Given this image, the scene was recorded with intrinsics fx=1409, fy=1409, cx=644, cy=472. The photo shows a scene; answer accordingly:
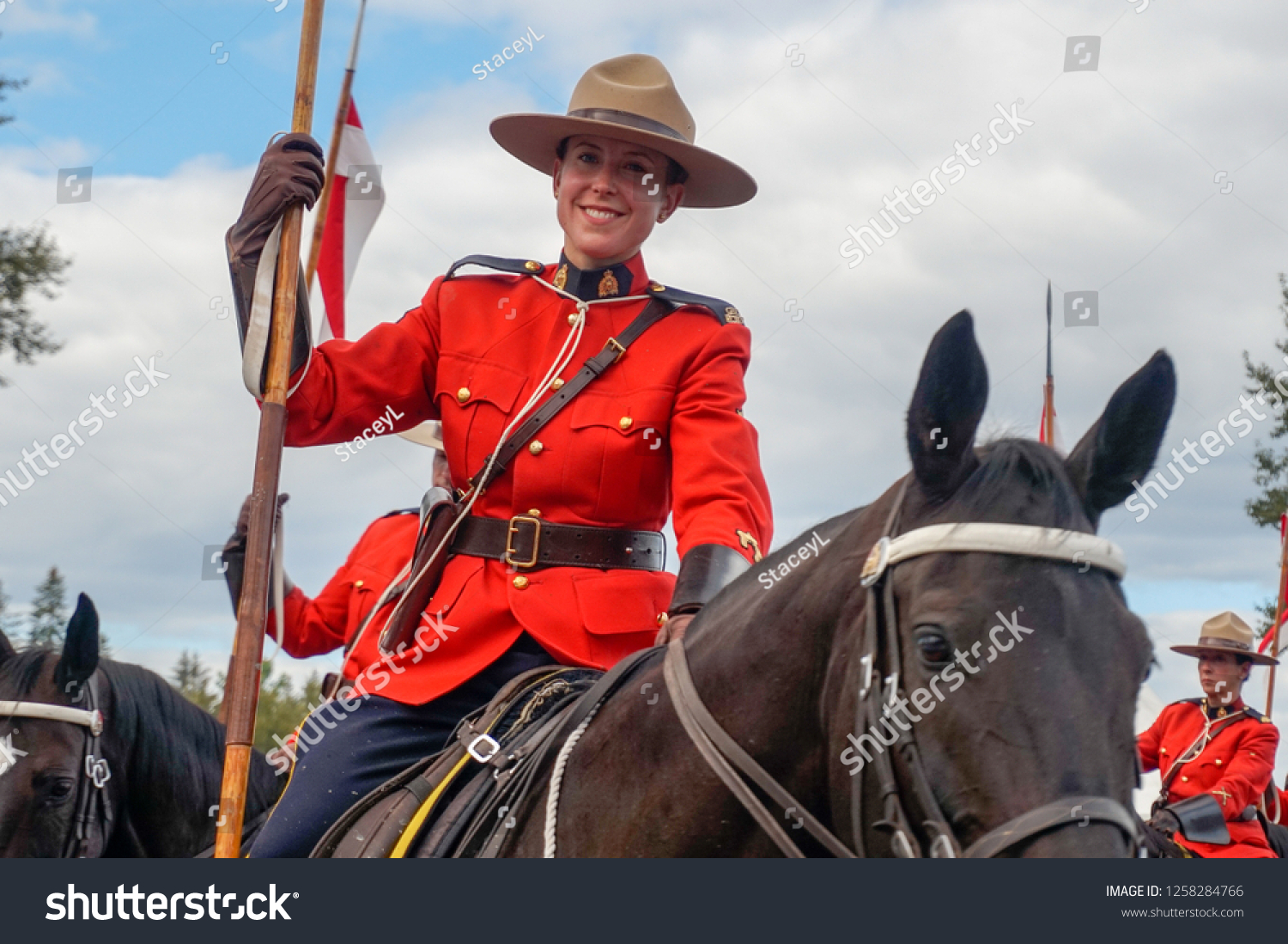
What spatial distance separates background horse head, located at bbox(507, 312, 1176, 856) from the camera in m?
2.25

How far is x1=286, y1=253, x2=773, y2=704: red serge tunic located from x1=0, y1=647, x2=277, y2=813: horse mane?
78.9 inches

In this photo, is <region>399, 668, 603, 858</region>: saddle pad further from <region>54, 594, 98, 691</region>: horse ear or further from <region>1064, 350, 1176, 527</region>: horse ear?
<region>54, 594, 98, 691</region>: horse ear

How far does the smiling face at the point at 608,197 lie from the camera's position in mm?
4039

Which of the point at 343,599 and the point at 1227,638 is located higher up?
the point at 1227,638

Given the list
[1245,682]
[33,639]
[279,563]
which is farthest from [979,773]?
[1245,682]

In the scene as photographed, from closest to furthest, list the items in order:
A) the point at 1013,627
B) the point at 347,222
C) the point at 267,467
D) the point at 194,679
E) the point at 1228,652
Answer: the point at 1013,627 → the point at 267,467 → the point at 347,222 → the point at 1228,652 → the point at 194,679

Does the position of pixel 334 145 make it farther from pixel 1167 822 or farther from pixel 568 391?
pixel 1167 822

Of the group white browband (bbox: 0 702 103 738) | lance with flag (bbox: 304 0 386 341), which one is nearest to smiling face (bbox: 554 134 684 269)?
white browband (bbox: 0 702 103 738)

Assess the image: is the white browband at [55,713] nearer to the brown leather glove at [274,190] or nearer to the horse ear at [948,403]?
the brown leather glove at [274,190]

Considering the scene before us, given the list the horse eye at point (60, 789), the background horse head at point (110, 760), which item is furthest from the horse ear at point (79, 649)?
the horse eye at point (60, 789)

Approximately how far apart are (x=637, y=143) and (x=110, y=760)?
345 cm

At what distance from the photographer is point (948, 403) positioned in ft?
8.46

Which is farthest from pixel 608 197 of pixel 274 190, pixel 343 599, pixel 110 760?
pixel 343 599

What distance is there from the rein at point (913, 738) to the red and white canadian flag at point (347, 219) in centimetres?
708
